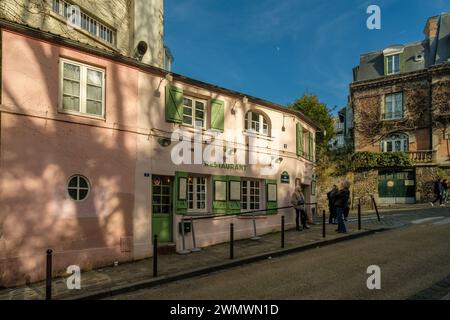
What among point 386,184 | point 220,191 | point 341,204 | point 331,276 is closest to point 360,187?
point 386,184

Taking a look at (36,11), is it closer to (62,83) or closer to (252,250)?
(62,83)

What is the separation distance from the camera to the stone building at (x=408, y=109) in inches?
1001

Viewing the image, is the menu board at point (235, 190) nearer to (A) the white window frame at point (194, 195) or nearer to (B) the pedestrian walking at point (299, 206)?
(A) the white window frame at point (194, 195)

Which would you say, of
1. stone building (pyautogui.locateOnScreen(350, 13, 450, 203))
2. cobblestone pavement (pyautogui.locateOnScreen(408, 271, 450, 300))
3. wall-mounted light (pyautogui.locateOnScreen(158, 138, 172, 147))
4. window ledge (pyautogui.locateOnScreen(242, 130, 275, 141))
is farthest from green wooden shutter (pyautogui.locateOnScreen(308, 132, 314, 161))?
cobblestone pavement (pyautogui.locateOnScreen(408, 271, 450, 300))

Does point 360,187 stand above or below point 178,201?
above

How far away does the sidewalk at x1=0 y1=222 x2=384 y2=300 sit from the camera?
7504 mm

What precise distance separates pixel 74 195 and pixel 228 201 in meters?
5.06

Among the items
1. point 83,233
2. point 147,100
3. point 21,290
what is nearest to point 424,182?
point 147,100

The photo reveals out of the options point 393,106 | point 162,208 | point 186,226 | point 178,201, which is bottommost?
point 186,226

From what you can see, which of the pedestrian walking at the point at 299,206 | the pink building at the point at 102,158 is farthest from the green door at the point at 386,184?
the pink building at the point at 102,158

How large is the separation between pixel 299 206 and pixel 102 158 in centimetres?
742

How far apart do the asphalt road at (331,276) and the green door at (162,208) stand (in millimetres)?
2935

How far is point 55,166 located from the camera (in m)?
8.99

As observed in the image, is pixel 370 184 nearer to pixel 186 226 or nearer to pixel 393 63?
pixel 393 63
